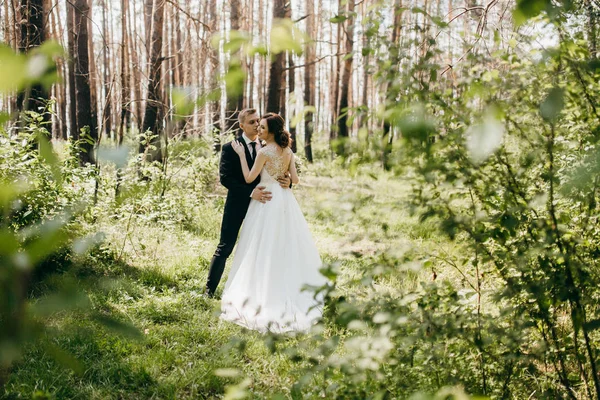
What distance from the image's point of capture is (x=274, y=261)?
15.8ft

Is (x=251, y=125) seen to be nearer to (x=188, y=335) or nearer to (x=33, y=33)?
(x=188, y=335)

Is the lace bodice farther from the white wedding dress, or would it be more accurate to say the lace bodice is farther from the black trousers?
the black trousers

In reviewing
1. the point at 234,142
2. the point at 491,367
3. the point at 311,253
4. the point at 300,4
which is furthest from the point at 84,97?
the point at 300,4

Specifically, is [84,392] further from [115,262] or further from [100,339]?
[115,262]

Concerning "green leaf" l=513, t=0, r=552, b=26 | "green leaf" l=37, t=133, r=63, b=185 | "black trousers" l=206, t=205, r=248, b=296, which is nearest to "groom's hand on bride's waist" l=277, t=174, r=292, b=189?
"black trousers" l=206, t=205, r=248, b=296

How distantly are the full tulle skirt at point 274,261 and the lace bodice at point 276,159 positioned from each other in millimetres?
111

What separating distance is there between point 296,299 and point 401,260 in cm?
290

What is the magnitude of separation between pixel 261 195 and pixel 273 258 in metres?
0.66

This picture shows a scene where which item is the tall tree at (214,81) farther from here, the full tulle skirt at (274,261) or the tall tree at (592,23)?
the tall tree at (592,23)

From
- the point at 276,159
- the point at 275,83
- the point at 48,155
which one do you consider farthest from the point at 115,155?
the point at 275,83

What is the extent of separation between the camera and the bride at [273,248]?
4.73 m

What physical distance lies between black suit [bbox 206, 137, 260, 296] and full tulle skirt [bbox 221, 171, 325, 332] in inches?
4.9

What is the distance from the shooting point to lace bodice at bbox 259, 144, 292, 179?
4.77 metres

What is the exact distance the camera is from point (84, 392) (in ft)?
10.0
